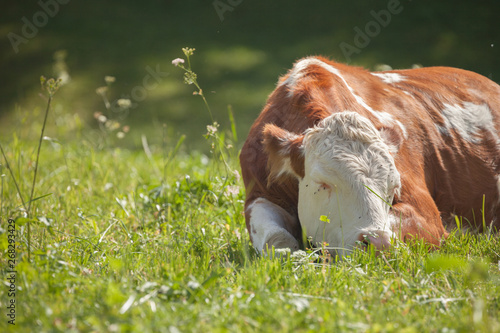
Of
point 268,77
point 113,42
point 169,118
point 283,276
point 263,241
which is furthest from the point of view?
point 113,42

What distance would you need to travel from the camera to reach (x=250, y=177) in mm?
3562

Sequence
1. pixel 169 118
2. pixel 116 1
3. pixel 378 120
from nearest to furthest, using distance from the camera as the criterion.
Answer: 1. pixel 378 120
2. pixel 169 118
3. pixel 116 1

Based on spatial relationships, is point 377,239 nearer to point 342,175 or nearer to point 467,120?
point 342,175

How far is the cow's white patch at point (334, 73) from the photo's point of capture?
139 inches

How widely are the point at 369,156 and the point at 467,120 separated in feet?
5.04

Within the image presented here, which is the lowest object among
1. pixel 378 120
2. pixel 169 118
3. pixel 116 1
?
pixel 169 118

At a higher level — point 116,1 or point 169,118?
point 116,1

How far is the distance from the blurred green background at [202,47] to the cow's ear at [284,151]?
4936 millimetres

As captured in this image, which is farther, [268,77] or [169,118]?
[268,77]

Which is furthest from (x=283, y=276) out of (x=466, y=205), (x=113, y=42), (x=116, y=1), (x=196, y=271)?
(x=116, y=1)

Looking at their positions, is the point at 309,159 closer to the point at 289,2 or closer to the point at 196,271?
the point at 196,271

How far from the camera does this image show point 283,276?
7.95ft

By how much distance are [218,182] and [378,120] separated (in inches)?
46.6

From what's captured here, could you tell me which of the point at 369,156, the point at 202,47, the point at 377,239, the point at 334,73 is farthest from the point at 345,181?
the point at 202,47
